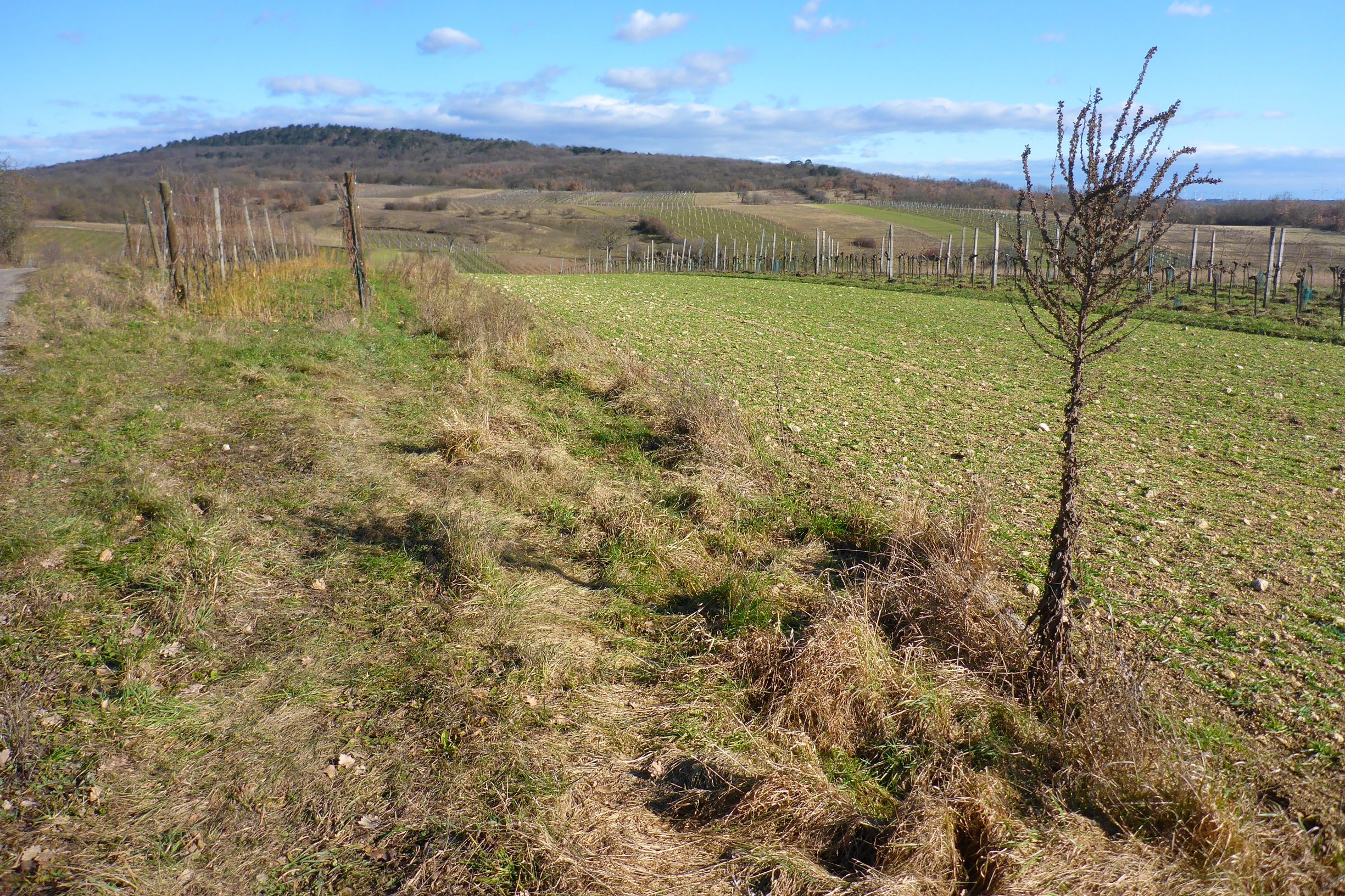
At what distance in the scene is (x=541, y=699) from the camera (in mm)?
3775

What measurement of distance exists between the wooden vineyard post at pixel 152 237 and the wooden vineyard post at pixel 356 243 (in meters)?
5.67

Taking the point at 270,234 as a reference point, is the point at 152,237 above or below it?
below

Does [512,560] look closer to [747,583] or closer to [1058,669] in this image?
[747,583]

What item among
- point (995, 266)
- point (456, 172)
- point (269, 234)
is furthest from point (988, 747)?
point (456, 172)

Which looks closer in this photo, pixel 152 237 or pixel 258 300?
pixel 258 300

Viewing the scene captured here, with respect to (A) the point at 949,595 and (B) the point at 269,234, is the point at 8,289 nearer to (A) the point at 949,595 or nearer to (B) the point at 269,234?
(B) the point at 269,234

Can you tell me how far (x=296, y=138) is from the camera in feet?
563

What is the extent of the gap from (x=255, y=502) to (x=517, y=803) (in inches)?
146

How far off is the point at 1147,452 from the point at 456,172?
514 feet

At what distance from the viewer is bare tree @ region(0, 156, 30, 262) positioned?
104 ft

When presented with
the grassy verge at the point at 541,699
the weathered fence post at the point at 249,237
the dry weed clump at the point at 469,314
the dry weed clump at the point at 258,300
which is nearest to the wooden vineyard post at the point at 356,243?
the dry weed clump at the point at 258,300

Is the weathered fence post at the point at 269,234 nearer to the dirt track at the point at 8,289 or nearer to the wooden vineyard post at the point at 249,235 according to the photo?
the wooden vineyard post at the point at 249,235

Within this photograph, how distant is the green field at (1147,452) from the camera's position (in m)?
4.26

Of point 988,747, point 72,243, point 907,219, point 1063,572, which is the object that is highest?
point 907,219
